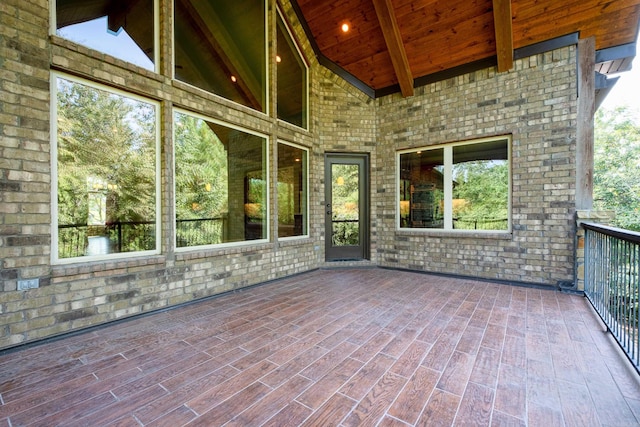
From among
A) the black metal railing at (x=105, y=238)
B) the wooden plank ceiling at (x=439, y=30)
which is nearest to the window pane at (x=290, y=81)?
the wooden plank ceiling at (x=439, y=30)

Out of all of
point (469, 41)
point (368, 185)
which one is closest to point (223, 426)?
point (368, 185)

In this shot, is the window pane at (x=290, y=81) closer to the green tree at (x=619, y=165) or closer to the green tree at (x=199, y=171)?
the green tree at (x=199, y=171)

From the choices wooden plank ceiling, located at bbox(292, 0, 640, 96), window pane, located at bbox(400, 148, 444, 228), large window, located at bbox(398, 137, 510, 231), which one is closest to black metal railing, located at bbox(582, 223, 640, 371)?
large window, located at bbox(398, 137, 510, 231)

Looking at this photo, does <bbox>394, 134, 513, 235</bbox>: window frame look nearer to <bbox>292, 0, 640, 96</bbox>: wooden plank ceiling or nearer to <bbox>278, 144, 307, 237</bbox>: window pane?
<bbox>292, 0, 640, 96</bbox>: wooden plank ceiling

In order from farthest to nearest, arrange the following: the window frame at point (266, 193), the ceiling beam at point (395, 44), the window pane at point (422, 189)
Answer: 1. the window pane at point (422, 189)
2. the ceiling beam at point (395, 44)
3. the window frame at point (266, 193)

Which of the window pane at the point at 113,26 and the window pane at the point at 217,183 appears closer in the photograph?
the window pane at the point at 113,26

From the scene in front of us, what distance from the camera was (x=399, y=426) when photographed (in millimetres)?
1445

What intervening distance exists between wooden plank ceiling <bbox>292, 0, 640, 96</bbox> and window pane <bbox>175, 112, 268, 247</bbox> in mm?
2495

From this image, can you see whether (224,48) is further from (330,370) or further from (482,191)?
(482,191)

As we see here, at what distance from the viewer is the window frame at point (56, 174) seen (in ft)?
8.34

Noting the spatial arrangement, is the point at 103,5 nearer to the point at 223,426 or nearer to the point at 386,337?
the point at 223,426

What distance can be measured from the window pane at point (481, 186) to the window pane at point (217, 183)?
3.38 meters

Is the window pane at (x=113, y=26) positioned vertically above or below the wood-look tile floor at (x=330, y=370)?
above

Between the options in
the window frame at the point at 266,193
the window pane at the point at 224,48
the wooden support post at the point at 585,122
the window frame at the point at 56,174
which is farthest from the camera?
the wooden support post at the point at 585,122
